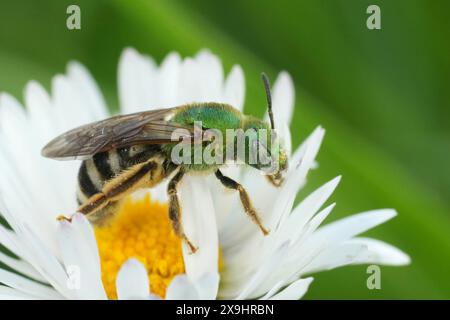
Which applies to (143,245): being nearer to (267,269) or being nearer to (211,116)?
(211,116)

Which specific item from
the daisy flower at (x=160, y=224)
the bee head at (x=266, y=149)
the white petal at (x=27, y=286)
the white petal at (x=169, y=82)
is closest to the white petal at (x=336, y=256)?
the daisy flower at (x=160, y=224)

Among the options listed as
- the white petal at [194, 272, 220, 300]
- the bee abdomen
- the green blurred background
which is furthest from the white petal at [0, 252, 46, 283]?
the green blurred background

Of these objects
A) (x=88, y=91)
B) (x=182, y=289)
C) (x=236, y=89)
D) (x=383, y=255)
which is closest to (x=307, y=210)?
(x=383, y=255)

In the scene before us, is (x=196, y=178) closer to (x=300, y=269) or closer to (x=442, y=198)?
(x=300, y=269)

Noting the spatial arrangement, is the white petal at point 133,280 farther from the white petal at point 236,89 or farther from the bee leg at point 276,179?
the white petal at point 236,89

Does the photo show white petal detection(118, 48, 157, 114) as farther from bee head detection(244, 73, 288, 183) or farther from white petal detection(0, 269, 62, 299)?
white petal detection(0, 269, 62, 299)

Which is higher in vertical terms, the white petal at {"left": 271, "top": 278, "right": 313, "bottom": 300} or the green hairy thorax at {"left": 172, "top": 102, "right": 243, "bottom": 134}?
the green hairy thorax at {"left": 172, "top": 102, "right": 243, "bottom": 134}
